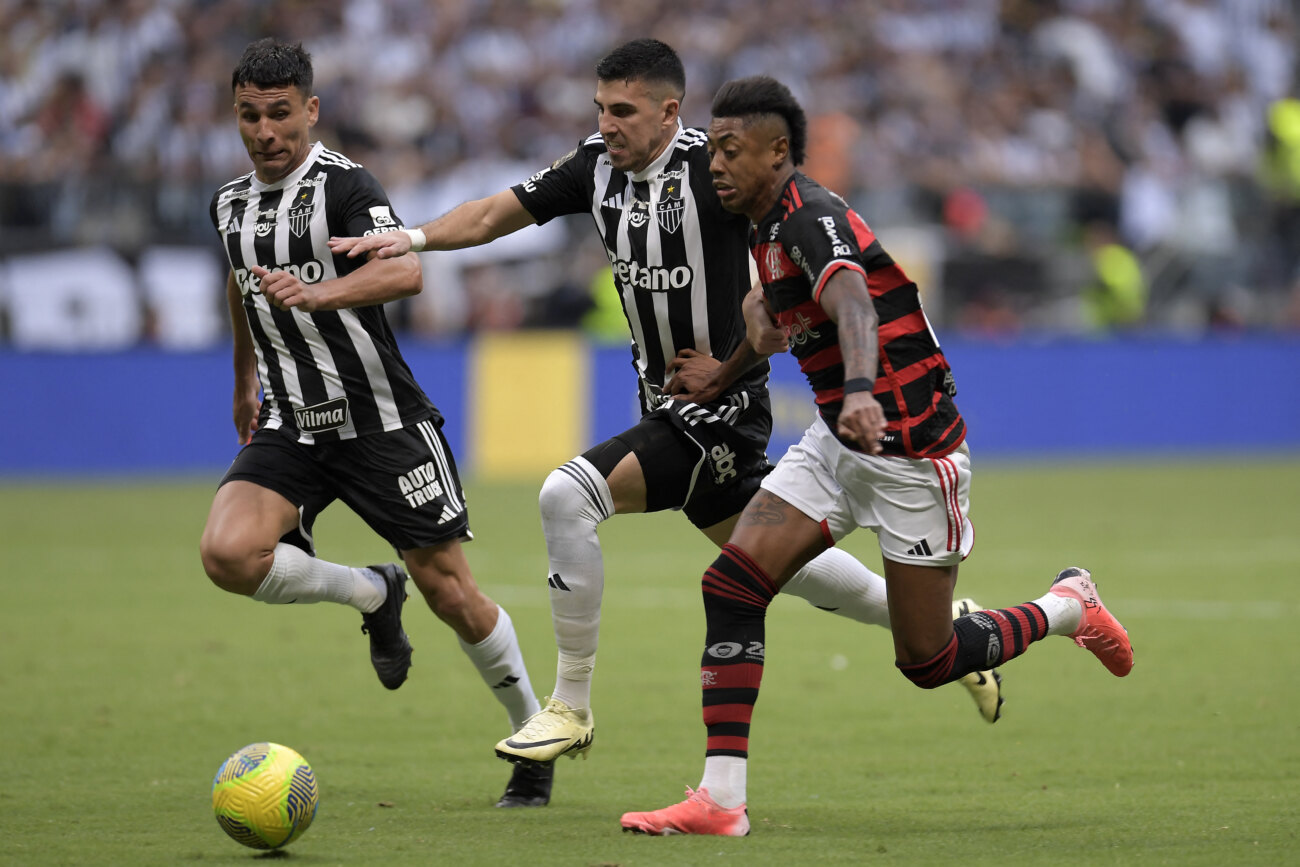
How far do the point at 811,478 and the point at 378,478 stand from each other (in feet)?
5.44

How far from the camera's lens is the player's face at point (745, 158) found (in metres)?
5.27

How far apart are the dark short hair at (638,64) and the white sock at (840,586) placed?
5.87 ft

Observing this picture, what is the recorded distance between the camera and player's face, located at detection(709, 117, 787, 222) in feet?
17.3

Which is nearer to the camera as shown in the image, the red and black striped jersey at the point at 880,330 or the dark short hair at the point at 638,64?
the red and black striped jersey at the point at 880,330

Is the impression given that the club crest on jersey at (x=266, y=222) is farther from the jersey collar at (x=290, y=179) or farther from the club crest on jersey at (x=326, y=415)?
the club crest on jersey at (x=326, y=415)

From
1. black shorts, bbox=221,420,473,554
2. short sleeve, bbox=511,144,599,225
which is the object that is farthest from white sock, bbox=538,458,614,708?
short sleeve, bbox=511,144,599,225

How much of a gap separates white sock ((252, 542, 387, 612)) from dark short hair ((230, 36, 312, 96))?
164 cm

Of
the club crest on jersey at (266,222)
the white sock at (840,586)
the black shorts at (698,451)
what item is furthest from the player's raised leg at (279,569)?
the white sock at (840,586)

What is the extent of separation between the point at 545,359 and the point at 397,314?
195 cm

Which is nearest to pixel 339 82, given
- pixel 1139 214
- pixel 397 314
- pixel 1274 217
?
pixel 397 314

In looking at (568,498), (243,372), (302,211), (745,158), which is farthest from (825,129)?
(745,158)

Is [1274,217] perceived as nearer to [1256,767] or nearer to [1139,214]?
[1139,214]

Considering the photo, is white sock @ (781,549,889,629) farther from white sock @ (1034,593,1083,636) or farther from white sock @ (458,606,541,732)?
white sock @ (458,606,541,732)

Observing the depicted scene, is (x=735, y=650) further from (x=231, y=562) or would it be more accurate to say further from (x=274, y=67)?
(x=274, y=67)
